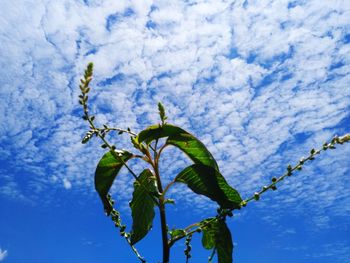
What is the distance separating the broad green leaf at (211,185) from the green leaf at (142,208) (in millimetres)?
197

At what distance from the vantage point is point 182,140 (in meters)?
1.93

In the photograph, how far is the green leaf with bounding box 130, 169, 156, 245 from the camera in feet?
6.61

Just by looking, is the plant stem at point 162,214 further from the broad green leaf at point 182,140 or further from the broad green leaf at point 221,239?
the broad green leaf at point 221,239

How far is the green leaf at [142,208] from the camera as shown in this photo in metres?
2.02

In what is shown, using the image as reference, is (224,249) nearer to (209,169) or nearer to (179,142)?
(209,169)

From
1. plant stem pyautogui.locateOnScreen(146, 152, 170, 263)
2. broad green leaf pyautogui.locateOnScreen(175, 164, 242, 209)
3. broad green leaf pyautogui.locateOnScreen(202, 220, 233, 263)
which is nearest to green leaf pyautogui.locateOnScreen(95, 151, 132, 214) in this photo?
plant stem pyautogui.locateOnScreen(146, 152, 170, 263)

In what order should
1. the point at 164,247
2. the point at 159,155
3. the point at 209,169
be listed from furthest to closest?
the point at 159,155, the point at 209,169, the point at 164,247

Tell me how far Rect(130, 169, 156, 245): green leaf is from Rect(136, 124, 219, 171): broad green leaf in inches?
8.7

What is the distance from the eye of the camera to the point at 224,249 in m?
1.96

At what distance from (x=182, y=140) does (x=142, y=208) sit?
0.48 metres

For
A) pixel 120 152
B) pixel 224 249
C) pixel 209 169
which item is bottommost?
pixel 224 249

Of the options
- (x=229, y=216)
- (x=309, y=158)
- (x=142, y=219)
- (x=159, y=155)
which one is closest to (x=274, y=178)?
(x=309, y=158)

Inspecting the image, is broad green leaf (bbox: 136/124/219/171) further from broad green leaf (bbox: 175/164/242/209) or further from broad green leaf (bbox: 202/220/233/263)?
broad green leaf (bbox: 202/220/233/263)

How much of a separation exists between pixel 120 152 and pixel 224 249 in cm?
79
